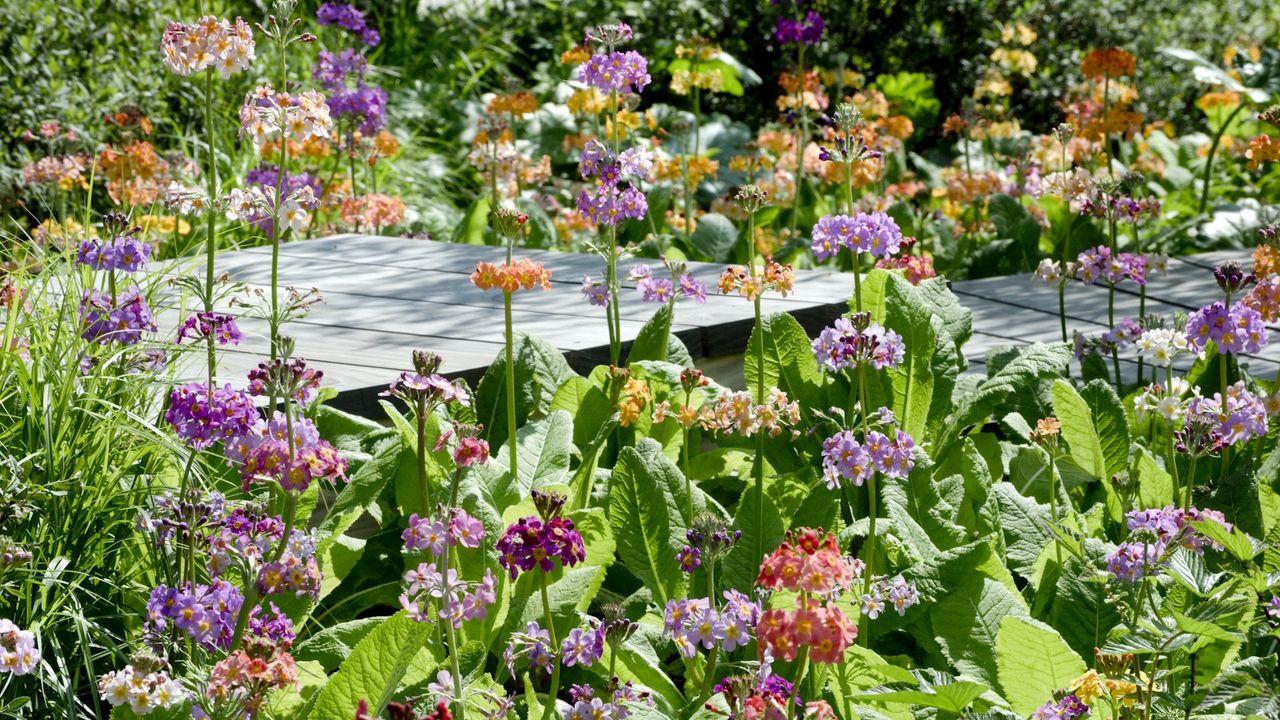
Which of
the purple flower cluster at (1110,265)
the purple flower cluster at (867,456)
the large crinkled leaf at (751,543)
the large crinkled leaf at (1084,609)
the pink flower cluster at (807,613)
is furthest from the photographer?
the purple flower cluster at (1110,265)

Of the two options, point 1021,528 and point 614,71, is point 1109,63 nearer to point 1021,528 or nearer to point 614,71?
point 614,71

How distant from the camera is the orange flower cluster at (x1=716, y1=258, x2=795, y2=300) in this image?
266 centimetres

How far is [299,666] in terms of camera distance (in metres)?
2.45

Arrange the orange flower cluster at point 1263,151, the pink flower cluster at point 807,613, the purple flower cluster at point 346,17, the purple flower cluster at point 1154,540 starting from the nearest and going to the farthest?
the pink flower cluster at point 807,613, the purple flower cluster at point 1154,540, the orange flower cluster at point 1263,151, the purple flower cluster at point 346,17

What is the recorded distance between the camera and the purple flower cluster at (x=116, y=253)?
2.79 metres

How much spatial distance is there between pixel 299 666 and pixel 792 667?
0.84 meters

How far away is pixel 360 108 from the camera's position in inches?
231

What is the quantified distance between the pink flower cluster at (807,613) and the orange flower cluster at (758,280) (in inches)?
43.1

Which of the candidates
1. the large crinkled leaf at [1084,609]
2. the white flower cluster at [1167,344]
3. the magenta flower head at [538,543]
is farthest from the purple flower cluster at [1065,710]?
the white flower cluster at [1167,344]

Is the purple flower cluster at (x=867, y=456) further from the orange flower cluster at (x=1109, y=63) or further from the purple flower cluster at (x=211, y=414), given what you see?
the orange flower cluster at (x=1109, y=63)

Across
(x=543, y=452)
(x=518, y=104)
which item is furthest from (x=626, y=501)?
(x=518, y=104)

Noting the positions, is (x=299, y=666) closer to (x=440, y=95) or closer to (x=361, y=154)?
(x=361, y=154)

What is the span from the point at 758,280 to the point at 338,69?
3.76 meters

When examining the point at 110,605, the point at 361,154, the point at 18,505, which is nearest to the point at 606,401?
the point at 110,605
